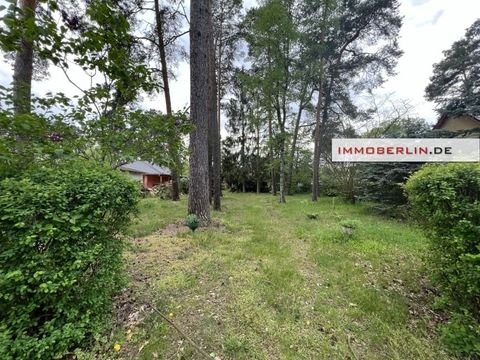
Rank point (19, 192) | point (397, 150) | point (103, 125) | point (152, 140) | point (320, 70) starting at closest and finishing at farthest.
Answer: point (19, 192) → point (103, 125) → point (152, 140) → point (397, 150) → point (320, 70)

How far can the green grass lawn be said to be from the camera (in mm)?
1828

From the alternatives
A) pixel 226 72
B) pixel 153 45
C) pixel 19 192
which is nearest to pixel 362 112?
pixel 226 72

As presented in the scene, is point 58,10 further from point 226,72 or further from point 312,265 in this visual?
point 226,72

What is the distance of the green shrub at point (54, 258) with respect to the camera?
4.60ft

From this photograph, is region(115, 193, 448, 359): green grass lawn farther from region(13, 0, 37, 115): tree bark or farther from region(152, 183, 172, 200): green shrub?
region(152, 183, 172, 200): green shrub

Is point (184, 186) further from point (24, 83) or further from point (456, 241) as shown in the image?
point (456, 241)

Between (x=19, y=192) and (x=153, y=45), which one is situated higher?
(x=153, y=45)

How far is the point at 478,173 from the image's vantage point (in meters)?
1.89

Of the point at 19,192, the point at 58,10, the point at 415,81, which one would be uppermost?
the point at 415,81

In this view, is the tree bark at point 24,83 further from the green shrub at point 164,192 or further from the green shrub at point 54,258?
the green shrub at point 164,192

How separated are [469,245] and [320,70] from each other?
10329mm

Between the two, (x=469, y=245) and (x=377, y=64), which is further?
(x=377, y=64)

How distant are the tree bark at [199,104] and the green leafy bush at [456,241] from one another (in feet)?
13.1

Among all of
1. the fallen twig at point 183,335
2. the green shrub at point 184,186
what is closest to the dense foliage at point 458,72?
the fallen twig at point 183,335
